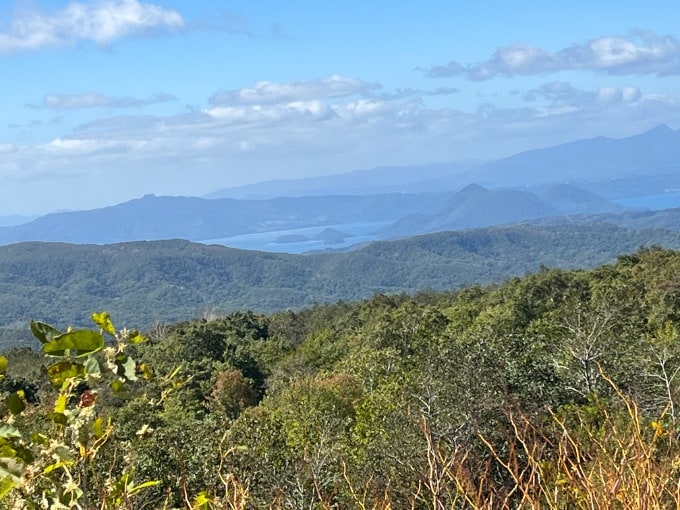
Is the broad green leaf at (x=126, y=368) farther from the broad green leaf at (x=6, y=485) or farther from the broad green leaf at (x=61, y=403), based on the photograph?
the broad green leaf at (x=6, y=485)

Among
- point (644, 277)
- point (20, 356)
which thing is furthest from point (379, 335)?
point (20, 356)

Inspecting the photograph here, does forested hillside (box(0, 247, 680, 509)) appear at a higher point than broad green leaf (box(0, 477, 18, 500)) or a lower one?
lower

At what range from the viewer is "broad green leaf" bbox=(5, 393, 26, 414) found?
4.57 ft

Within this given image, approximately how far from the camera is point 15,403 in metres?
1.41

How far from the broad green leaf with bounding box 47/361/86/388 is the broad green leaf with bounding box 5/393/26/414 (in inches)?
2.9

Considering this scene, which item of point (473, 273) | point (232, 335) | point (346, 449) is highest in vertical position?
point (346, 449)

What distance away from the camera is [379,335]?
30797 millimetres

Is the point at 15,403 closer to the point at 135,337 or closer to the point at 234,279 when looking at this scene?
the point at 135,337

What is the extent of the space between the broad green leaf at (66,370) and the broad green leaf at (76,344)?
0.31 feet

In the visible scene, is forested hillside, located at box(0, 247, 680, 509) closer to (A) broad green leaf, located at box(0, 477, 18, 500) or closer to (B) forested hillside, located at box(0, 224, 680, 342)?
(A) broad green leaf, located at box(0, 477, 18, 500)

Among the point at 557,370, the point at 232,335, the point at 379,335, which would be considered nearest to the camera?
the point at 557,370

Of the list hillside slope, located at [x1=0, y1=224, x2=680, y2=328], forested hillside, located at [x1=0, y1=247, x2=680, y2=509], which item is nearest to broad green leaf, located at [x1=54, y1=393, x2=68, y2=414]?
forested hillside, located at [x1=0, y1=247, x2=680, y2=509]

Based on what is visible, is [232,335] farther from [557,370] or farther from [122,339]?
[122,339]

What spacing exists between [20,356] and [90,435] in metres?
47.9
